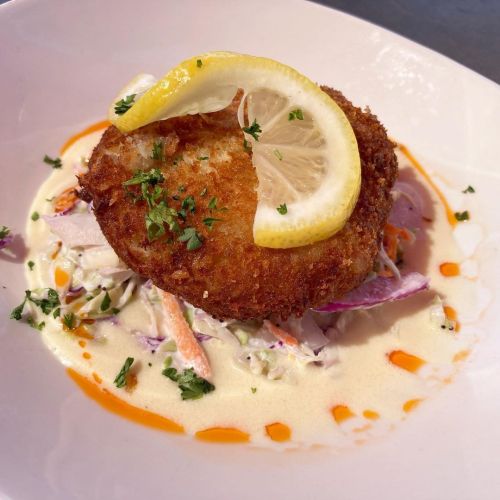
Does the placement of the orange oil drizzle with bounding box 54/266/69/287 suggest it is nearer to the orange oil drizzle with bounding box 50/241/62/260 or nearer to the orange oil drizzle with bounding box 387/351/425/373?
the orange oil drizzle with bounding box 50/241/62/260

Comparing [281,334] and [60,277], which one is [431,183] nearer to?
[281,334]

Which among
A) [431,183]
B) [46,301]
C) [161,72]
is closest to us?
[46,301]

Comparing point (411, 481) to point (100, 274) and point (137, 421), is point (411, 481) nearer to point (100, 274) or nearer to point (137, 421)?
point (137, 421)

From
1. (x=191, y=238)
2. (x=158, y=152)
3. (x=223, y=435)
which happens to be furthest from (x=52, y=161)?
(x=223, y=435)

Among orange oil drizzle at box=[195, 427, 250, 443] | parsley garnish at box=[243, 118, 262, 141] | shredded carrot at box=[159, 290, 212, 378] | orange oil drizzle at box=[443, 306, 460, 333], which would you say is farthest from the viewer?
orange oil drizzle at box=[443, 306, 460, 333]

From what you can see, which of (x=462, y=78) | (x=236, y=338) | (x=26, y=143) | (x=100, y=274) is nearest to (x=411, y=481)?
(x=236, y=338)

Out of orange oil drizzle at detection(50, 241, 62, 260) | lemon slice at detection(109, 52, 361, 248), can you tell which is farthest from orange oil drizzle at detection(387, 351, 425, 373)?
orange oil drizzle at detection(50, 241, 62, 260)
